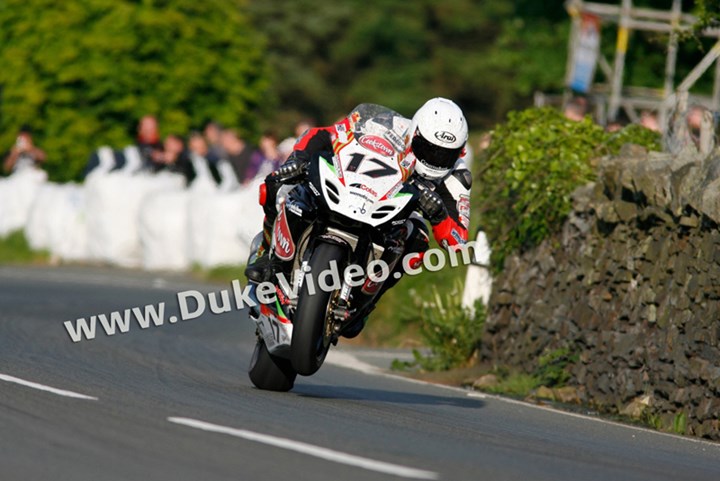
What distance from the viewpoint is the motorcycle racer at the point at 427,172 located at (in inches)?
409

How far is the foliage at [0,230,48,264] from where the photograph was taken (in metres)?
28.2

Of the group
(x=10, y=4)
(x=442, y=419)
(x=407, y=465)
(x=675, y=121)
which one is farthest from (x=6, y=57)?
(x=407, y=465)

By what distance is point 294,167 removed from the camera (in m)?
10.6

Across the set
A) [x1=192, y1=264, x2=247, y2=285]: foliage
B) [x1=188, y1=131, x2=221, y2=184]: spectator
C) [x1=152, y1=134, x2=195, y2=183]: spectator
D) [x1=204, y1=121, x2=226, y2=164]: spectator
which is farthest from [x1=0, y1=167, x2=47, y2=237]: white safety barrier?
[x1=192, y1=264, x2=247, y2=285]: foliage

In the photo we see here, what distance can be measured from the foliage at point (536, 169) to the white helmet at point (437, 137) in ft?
10.6

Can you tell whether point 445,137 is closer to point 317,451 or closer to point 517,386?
point 317,451

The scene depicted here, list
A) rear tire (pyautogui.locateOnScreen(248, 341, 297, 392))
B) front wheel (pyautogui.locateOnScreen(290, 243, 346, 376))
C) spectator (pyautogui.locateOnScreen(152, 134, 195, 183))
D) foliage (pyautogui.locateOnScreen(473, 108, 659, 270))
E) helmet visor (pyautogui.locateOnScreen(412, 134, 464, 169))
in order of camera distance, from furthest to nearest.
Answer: spectator (pyautogui.locateOnScreen(152, 134, 195, 183))
foliage (pyautogui.locateOnScreen(473, 108, 659, 270))
rear tire (pyautogui.locateOnScreen(248, 341, 297, 392))
helmet visor (pyautogui.locateOnScreen(412, 134, 464, 169))
front wheel (pyautogui.locateOnScreen(290, 243, 346, 376))

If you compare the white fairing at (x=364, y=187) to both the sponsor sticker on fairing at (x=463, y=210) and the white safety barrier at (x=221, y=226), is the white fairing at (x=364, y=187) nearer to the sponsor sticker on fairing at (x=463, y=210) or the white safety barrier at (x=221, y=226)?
the sponsor sticker on fairing at (x=463, y=210)

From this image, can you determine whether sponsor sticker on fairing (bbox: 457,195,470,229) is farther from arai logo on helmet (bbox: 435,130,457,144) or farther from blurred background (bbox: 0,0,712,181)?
blurred background (bbox: 0,0,712,181)

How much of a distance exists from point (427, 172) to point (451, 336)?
4.80 metres

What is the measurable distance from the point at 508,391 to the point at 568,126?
7.70 feet

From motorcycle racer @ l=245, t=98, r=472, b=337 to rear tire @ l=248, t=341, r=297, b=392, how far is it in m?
0.76

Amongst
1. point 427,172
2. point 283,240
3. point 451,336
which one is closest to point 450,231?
point 427,172

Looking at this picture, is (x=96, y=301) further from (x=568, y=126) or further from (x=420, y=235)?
(x=420, y=235)
